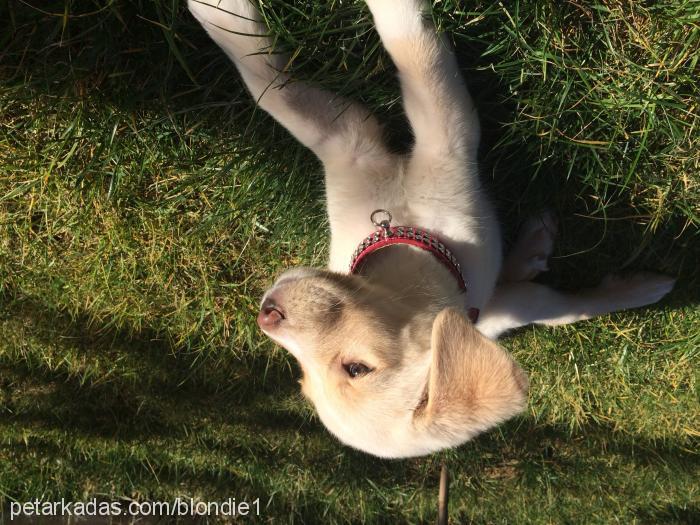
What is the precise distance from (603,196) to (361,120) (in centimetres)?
129

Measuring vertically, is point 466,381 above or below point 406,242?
below

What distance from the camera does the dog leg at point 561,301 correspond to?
9.16 feet

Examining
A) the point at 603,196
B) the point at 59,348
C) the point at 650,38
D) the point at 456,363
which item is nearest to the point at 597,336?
the point at 603,196

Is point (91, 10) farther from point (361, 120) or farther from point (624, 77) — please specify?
point (624, 77)

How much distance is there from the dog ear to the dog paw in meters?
1.44

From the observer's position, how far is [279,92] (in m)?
2.34

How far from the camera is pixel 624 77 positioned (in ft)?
8.48

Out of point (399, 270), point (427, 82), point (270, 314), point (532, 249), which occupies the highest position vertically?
point (427, 82)

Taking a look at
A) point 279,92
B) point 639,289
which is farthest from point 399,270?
point 639,289

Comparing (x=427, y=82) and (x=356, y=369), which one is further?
(x=427, y=82)

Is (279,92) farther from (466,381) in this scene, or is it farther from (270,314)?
(466,381)

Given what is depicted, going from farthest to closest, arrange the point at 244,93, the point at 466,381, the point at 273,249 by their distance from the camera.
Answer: the point at 273,249
the point at 244,93
the point at 466,381

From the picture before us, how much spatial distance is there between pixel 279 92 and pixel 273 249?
48.3 inches

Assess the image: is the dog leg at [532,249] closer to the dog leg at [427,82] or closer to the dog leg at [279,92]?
the dog leg at [427,82]
